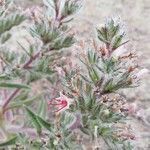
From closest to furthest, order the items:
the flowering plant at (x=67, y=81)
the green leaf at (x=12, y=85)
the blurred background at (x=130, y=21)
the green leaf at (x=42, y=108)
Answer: the flowering plant at (x=67, y=81) → the green leaf at (x=12, y=85) → the green leaf at (x=42, y=108) → the blurred background at (x=130, y=21)

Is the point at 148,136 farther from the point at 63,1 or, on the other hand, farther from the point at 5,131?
the point at 63,1

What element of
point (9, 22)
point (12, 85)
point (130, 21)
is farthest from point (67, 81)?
point (130, 21)

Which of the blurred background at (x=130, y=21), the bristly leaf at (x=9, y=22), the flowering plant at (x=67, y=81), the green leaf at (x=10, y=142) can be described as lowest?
the green leaf at (x=10, y=142)

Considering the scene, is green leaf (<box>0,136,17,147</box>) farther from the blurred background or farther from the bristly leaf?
the blurred background

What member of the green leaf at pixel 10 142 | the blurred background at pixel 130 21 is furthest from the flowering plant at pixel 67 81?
the blurred background at pixel 130 21

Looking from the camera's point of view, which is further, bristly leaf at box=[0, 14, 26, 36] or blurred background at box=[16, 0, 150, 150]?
blurred background at box=[16, 0, 150, 150]

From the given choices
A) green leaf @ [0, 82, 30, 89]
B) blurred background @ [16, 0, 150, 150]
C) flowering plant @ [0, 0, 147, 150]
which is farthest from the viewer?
blurred background @ [16, 0, 150, 150]

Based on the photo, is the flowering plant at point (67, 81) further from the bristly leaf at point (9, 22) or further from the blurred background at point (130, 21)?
the blurred background at point (130, 21)

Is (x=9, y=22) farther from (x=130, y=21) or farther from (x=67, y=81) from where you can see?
Answer: (x=130, y=21)

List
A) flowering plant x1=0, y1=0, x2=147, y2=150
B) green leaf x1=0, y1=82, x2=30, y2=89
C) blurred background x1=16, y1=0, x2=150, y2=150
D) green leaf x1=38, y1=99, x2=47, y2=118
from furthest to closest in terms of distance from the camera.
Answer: blurred background x1=16, y1=0, x2=150, y2=150
green leaf x1=38, y1=99, x2=47, y2=118
green leaf x1=0, y1=82, x2=30, y2=89
flowering plant x1=0, y1=0, x2=147, y2=150

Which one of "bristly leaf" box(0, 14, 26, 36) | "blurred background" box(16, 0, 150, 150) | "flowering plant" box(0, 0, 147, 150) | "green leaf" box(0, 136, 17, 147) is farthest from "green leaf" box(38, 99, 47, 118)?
"blurred background" box(16, 0, 150, 150)

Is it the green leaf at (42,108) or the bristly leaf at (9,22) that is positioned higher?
the bristly leaf at (9,22)
